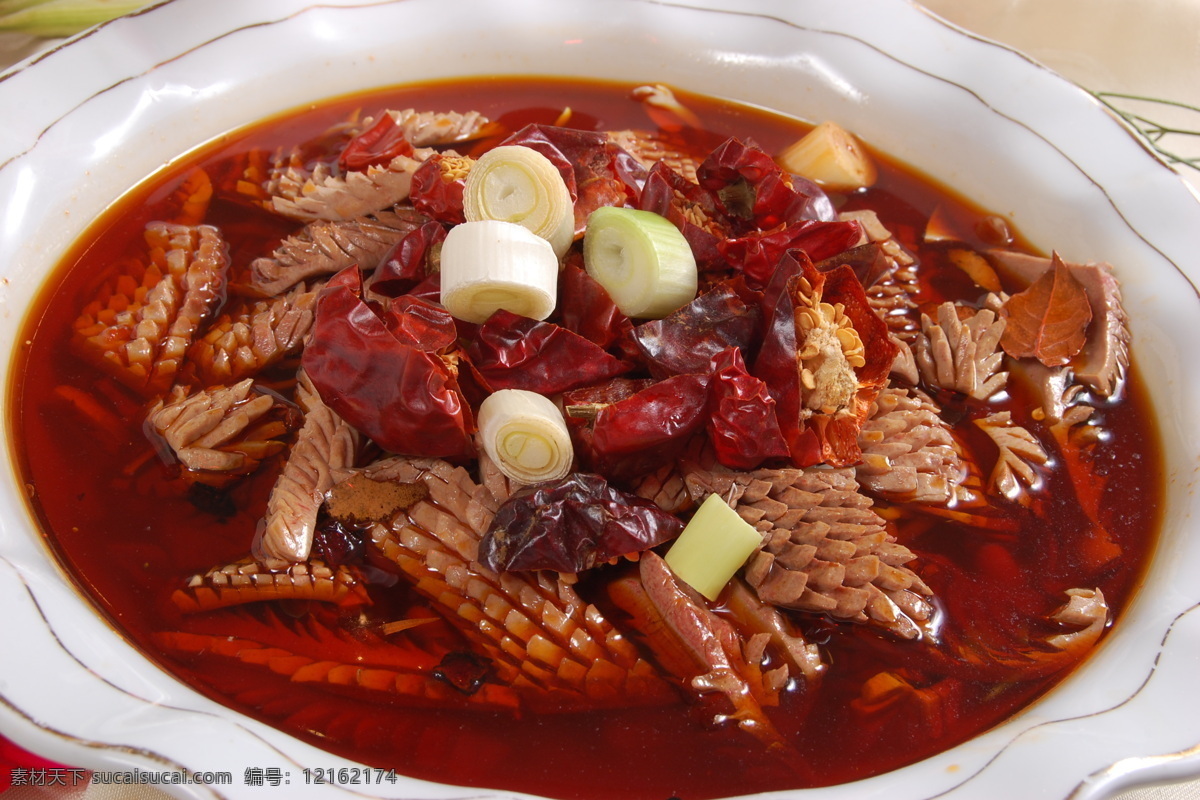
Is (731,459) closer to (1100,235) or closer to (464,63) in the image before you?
(1100,235)

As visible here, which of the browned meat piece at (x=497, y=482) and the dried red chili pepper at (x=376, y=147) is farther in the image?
the dried red chili pepper at (x=376, y=147)

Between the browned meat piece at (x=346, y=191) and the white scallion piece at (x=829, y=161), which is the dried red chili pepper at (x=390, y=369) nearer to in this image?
the browned meat piece at (x=346, y=191)

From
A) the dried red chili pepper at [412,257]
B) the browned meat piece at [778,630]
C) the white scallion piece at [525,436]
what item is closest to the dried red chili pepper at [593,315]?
the white scallion piece at [525,436]

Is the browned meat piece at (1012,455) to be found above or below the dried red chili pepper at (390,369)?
below

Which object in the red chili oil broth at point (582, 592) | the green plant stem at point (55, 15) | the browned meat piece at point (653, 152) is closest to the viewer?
the red chili oil broth at point (582, 592)


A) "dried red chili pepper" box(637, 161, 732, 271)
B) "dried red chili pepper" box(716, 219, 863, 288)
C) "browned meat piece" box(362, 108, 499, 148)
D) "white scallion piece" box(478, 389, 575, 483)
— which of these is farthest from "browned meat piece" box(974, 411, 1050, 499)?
"browned meat piece" box(362, 108, 499, 148)

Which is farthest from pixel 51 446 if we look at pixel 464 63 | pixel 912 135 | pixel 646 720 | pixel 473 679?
pixel 912 135

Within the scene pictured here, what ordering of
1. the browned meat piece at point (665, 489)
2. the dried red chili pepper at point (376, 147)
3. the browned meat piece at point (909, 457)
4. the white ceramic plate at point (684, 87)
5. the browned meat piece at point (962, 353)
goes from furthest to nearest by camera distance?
the dried red chili pepper at point (376, 147) → the browned meat piece at point (962, 353) → the browned meat piece at point (909, 457) → the browned meat piece at point (665, 489) → the white ceramic plate at point (684, 87)
